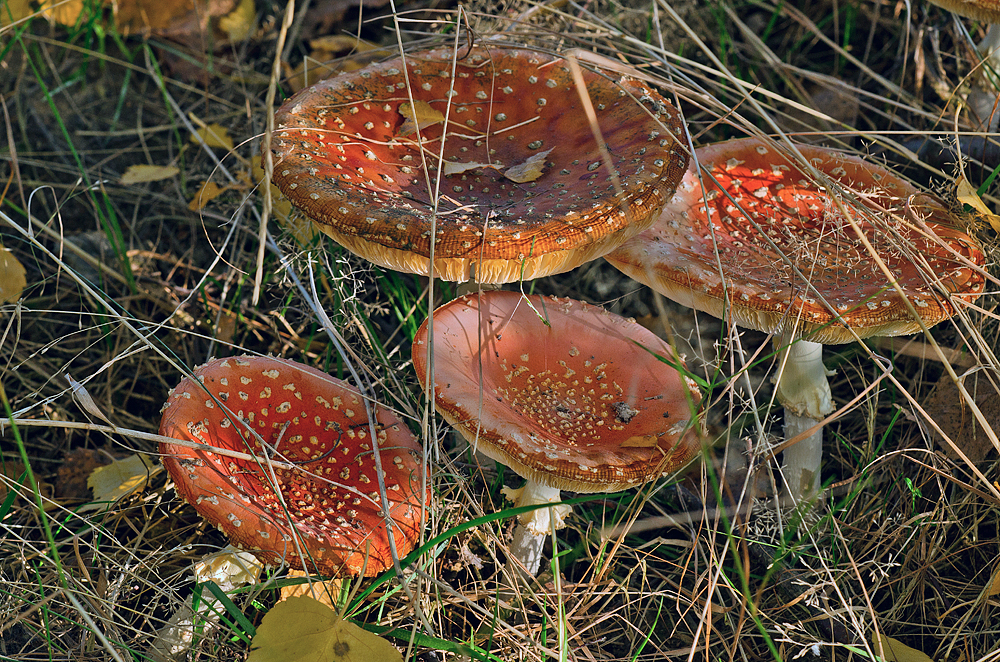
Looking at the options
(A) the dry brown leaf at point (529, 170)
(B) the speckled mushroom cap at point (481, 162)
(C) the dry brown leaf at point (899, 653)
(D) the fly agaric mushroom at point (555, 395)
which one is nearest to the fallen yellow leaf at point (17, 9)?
(B) the speckled mushroom cap at point (481, 162)

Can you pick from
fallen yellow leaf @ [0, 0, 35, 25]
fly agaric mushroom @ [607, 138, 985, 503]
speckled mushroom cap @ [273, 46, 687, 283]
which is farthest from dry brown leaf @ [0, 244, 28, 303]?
fly agaric mushroom @ [607, 138, 985, 503]

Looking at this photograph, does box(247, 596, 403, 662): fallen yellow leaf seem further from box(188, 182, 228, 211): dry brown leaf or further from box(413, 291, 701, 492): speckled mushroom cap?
box(188, 182, 228, 211): dry brown leaf

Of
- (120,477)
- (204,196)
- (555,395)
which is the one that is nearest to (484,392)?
(555,395)

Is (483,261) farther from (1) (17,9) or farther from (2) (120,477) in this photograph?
(1) (17,9)

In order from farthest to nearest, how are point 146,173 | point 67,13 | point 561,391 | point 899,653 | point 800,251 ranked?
point 67,13 → point 146,173 → point 800,251 → point 561,391 → point 899,653

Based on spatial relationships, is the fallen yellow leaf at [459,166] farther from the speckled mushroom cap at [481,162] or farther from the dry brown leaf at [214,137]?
the dry brown leaf at [214,137]

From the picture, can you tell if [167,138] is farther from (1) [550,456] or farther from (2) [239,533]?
(1) [550,456]

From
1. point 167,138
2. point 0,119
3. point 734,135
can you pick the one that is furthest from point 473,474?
point 0,119
